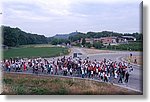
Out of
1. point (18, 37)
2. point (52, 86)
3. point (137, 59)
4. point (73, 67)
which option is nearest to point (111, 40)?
point (137, 59)

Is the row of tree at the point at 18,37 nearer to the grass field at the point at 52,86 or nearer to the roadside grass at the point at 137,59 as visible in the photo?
the grass field at the point at 52,86

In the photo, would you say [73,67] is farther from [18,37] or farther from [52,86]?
[18,37]

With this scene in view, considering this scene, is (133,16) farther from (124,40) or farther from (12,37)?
(12,37)

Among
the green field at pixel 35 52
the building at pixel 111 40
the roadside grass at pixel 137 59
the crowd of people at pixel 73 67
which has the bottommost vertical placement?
the crowd of people at pixel 73 67

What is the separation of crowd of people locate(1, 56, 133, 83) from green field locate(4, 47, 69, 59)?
0.04 meters

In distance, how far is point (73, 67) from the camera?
618cm

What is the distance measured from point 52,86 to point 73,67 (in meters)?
0.28

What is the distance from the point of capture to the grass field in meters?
6.07

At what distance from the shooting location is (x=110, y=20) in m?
6.11

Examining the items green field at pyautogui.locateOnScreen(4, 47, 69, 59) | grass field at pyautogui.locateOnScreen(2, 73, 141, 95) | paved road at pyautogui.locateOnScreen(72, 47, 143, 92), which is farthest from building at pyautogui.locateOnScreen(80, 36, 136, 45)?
Result: grass field at pyautogui.locateOnScreen(2, 73, 141, 95)

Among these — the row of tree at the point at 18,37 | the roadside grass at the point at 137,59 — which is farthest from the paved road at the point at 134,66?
the row of tree at the point at 18,37

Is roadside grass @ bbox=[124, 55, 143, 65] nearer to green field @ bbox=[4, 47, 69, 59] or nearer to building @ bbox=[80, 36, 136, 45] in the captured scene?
building @ bbox=[80, 36, 136, 45]

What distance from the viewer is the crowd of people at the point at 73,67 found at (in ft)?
20.1

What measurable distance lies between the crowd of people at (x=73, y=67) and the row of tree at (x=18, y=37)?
0.17 m
